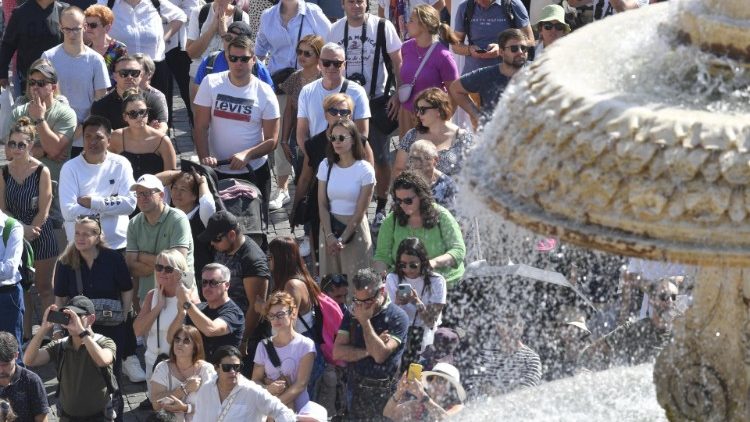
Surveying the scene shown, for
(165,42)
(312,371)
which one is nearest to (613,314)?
(312,371)

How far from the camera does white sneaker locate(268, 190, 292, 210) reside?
44.2ft

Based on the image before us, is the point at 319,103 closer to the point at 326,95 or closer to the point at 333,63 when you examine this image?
the point at 326,95

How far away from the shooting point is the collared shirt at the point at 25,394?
371 inches

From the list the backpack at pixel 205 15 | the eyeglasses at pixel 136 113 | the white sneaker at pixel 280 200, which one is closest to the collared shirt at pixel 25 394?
the eyeglasses at pixel 136 113

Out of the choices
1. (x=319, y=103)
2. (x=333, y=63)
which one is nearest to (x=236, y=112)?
Answer: (x=319, y=103)

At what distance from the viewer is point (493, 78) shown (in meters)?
11.9

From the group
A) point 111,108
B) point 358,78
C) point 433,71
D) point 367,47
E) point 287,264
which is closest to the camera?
point 287,264

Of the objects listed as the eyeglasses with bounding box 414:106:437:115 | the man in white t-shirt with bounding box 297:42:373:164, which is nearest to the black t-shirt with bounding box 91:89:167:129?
the man in white t-shirt with bounding box 297:42:373:164

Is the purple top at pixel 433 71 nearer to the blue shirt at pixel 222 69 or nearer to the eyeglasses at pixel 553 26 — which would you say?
the eyeglasses at pixel 553 26

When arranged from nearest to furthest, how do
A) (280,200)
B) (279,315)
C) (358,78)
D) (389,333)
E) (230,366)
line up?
(230,366)
(389,333)
(279,315)
(358,78)
(280,200)

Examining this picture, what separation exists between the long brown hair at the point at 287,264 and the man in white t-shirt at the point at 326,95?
2238 mm

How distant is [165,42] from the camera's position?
14.9 meters

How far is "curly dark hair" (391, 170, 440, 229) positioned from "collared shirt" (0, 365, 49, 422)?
102 inches

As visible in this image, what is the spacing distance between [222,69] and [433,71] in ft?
6.09
